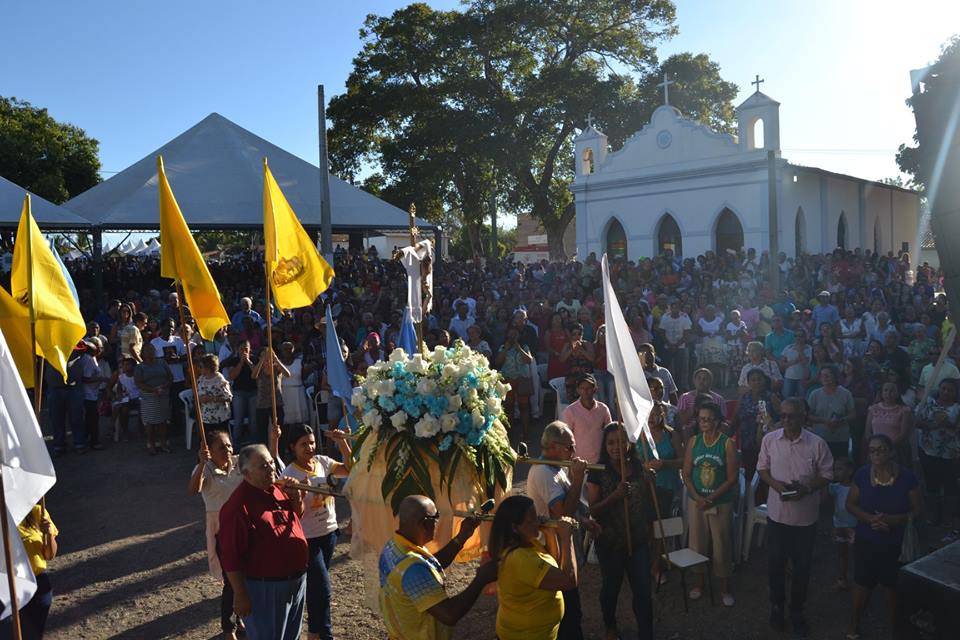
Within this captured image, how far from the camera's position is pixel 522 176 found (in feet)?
124

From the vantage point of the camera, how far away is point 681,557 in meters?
6.55

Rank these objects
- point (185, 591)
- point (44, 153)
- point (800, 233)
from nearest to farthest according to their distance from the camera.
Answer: point (185, 591) < point (800, 233) < point (44, 153)

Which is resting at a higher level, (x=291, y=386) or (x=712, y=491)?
(x=291, y=386)

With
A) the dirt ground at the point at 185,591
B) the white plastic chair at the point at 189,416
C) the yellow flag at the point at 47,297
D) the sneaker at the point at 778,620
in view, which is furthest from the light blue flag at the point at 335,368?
the sneaker at the point at 778,620

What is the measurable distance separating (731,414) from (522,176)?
30012 mm

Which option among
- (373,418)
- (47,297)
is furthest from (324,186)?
(373,418)

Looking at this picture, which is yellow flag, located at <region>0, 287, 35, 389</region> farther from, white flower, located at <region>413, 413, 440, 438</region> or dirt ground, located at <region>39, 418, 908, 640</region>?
white flower, located at <region>413, 413, 440, 438</region>

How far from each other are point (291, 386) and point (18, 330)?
5.14 meters

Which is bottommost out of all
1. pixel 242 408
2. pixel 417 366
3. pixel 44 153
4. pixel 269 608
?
pixel 269 608

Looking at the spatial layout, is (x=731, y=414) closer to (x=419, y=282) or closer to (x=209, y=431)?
(x=419, y=282)

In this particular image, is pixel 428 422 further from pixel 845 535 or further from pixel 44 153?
pixel 44 153

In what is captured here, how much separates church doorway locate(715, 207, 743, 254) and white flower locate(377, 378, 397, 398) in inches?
885

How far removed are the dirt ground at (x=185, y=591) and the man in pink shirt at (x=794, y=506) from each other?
252mm

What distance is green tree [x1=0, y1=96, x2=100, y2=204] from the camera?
4088cm
